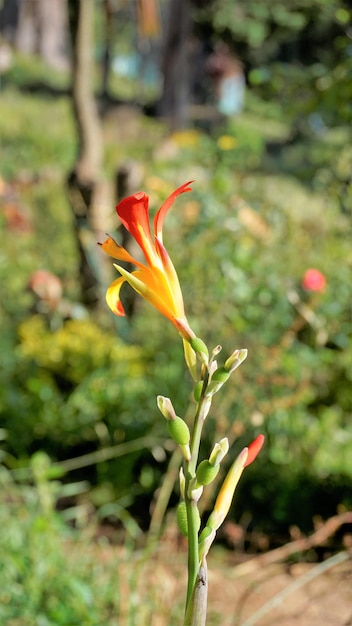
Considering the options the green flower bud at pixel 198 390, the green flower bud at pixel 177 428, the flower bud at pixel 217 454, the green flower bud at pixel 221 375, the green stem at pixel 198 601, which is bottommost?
the green stem at pixel 198 601

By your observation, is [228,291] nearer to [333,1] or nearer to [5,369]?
[5,369]

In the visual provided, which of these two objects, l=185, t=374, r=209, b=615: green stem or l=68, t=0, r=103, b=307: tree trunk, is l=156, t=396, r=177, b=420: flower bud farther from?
l=68, t=0, r=103, b=307: tree trunk

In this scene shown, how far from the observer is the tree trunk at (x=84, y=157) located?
429cm

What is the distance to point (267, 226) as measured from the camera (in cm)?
416

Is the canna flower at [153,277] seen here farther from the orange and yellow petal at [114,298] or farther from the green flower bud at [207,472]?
the green flower bud at [207,472]

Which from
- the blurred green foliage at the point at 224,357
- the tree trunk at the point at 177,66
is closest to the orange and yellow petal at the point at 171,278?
the blurred green foliage at the point at 224,357

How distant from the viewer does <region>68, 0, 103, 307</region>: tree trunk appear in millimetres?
4293

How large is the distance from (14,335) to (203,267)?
3.76ft

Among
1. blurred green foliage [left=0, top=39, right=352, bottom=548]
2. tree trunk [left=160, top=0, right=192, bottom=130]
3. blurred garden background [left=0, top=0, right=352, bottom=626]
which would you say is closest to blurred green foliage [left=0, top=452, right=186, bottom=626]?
blurred garden background [left=0, top=0, right=352, bottom=626]

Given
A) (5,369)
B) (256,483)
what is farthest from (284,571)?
(5,369)

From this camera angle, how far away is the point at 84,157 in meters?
5.47

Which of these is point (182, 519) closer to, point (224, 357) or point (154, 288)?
point (154, 288)

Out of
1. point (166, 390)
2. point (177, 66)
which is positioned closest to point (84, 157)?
point (166, 390)

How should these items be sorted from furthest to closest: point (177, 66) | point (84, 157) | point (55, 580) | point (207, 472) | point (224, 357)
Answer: point (177, 66) < point (84, 157) < point (224, 357) < point (55, 580) < point (207, 472)
